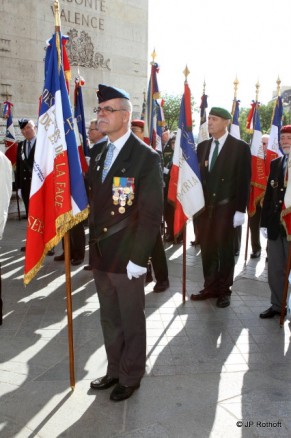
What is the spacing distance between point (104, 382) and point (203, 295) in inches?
86.1

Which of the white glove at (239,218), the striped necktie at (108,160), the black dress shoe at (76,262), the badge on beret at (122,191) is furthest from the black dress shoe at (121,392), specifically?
the black dress shoe at (76,262)

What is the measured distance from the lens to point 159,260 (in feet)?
17.5

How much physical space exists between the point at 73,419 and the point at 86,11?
39.0 feet

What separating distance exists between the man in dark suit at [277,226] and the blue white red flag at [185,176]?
2.53 ft

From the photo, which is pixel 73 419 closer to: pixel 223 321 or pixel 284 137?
pixel 223 321

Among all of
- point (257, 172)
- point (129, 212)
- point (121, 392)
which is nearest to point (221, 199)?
point (257, 172)

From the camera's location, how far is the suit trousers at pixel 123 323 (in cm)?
297

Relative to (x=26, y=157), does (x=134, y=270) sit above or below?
below

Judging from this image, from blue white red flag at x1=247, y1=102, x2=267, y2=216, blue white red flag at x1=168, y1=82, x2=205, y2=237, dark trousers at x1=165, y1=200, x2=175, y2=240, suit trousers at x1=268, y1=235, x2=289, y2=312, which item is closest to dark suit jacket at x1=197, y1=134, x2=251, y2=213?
blue white red flag at x1=168, y1=82, x2=205, y2=237

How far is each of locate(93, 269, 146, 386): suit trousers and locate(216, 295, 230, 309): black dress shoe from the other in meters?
1.95

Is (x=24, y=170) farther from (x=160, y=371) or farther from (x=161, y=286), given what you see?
(x=160, y=371)

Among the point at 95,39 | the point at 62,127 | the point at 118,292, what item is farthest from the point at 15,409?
the point at 95,39

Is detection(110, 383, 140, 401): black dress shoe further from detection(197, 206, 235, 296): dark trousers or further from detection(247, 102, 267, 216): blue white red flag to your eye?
detection(247, 102, 267, 216): blue white red flag

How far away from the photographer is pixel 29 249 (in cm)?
316
